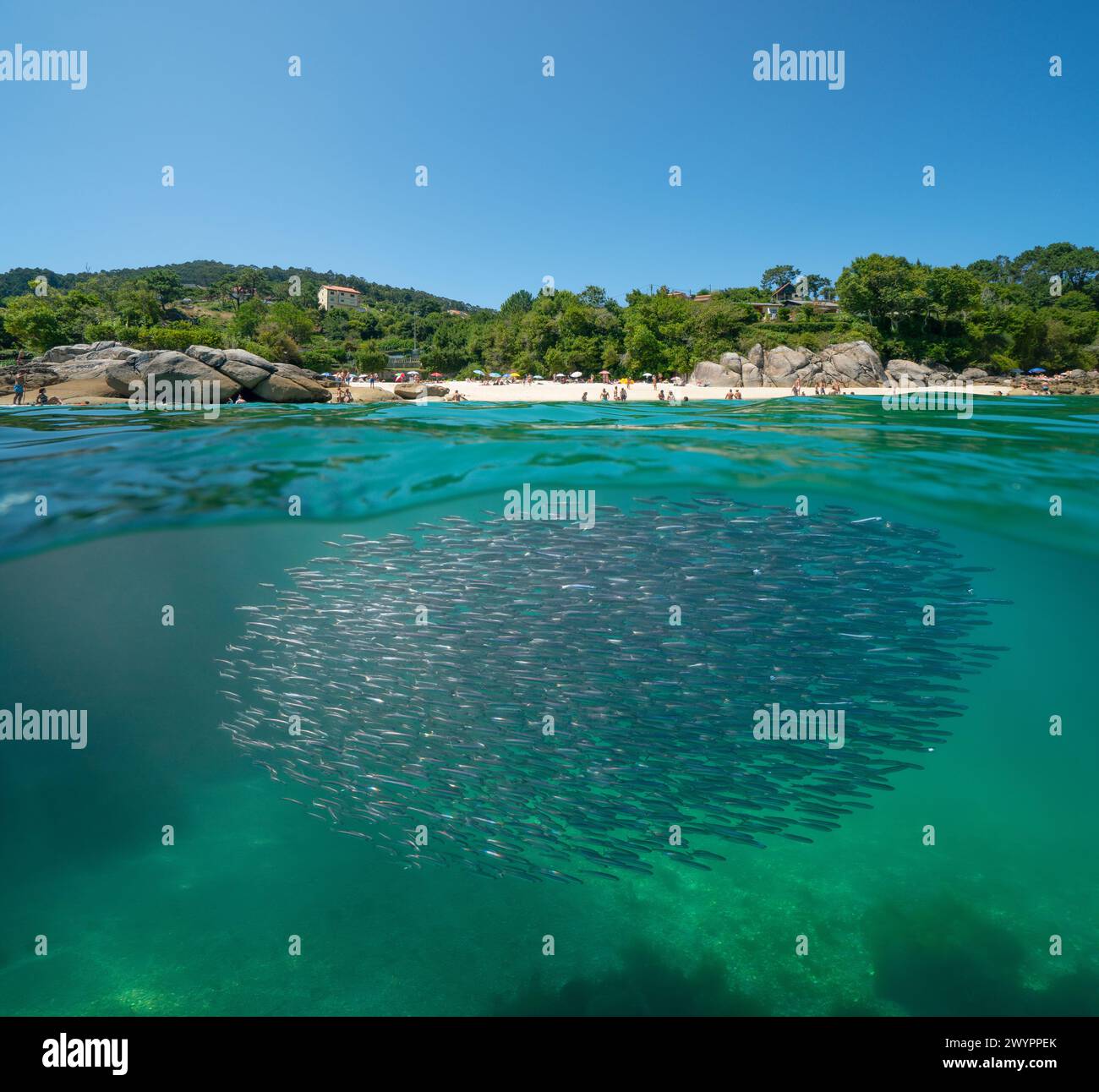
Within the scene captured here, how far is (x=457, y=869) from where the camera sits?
637 cm

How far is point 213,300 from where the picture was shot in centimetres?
13075

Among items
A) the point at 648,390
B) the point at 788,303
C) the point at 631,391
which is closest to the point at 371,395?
the point at 631,391

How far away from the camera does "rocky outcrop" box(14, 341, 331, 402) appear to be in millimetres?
22469

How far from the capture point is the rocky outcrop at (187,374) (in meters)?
22.5

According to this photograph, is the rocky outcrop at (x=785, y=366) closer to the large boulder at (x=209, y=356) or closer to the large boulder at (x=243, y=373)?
the large boulder at (x=243, y=373)

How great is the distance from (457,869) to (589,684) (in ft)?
7.54

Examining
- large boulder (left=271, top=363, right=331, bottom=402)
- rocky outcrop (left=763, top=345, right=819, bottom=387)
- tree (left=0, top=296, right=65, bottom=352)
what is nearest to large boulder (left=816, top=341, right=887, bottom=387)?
rocky outcrop (left=763, top=345, right=819, bottom=387)

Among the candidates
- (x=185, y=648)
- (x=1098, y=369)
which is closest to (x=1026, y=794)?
(x=185, y=648)

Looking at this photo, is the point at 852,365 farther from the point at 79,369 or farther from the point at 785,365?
the point at 79,369

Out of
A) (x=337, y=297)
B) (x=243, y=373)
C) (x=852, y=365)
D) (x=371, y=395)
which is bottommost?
(x=243, y=373)

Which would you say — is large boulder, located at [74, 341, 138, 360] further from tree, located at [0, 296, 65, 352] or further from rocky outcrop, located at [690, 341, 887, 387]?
rocky outcrop, located at [690, 341, 887, 387]

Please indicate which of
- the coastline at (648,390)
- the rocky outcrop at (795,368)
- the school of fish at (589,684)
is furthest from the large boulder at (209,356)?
the rocky outcrop at (795,368)

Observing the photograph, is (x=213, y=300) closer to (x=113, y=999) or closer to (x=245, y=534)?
(x=245, y=534)

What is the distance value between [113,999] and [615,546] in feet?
23.1
